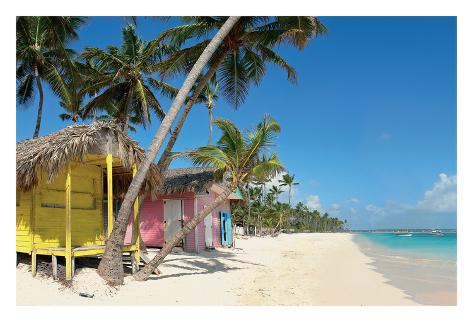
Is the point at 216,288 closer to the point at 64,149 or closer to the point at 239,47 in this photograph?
the point at 64,149

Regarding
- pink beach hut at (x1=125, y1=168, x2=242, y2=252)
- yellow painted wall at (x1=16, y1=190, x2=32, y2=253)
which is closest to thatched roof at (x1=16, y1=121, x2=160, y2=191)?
yellow painted wall at (x1=16, y1=190, x2=32, y2=253)

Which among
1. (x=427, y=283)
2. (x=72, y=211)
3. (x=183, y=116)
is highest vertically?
(x=183, y=116)

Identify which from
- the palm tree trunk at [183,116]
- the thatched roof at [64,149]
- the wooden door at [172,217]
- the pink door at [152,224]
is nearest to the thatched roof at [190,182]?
the wooden door at [172,217]

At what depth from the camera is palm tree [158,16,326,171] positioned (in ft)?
33.5

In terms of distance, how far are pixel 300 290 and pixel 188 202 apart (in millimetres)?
6693

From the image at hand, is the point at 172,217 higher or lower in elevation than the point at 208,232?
higher

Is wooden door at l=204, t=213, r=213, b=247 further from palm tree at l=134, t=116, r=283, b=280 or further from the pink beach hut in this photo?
palm tree at l=134, t=116, r=283, b=280

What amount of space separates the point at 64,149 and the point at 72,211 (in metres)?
2.09

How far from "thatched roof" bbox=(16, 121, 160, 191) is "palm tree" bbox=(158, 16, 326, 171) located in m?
2.04

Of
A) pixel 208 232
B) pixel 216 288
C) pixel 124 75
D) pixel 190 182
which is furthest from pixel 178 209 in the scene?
pixel 216 288

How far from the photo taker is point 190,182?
568 inches

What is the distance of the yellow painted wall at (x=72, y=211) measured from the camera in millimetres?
8328

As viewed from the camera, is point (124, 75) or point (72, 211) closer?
point (72, 211)

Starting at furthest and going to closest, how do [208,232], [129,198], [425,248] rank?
[425,248], [208,232], [129,198]
